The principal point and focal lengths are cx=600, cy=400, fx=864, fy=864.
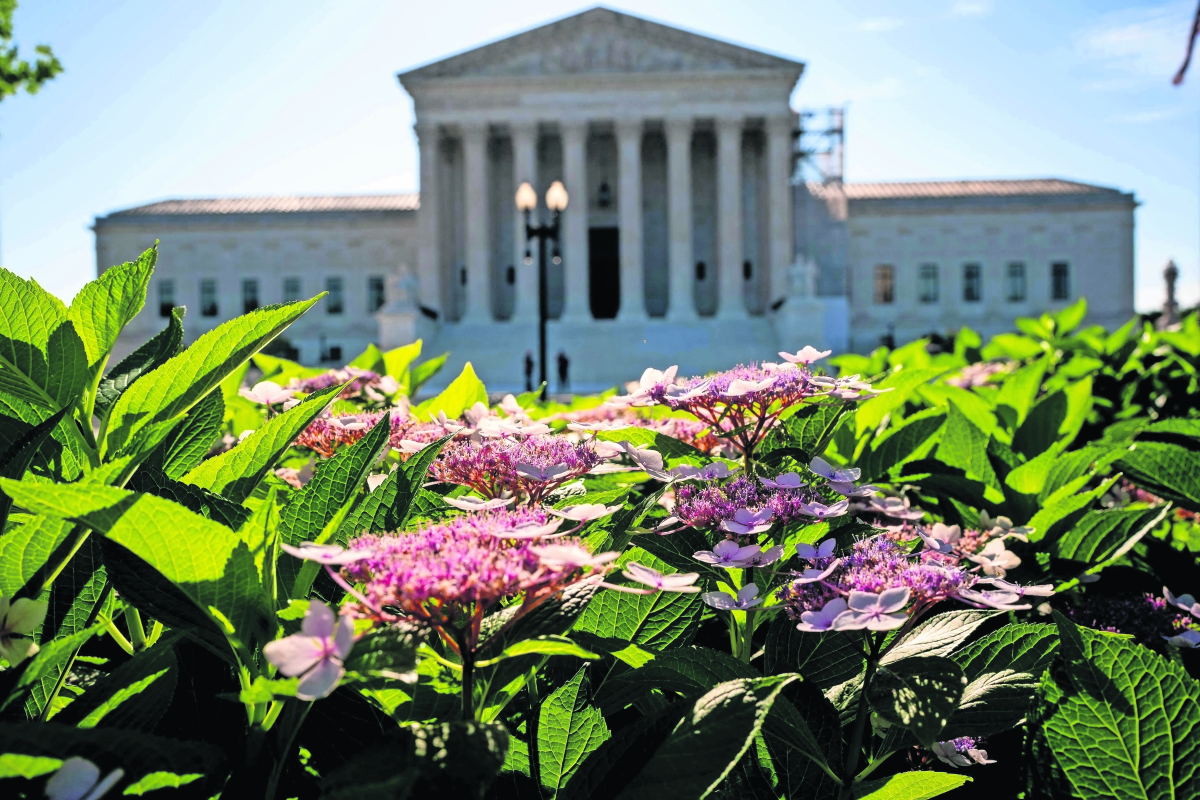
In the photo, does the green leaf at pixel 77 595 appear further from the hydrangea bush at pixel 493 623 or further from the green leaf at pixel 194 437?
the green leaf at pixel 194 437

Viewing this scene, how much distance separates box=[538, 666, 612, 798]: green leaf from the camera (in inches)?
40.6

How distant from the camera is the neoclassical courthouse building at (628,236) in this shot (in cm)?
3350

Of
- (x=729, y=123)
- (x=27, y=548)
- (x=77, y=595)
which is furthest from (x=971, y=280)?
(x=27, y=548)

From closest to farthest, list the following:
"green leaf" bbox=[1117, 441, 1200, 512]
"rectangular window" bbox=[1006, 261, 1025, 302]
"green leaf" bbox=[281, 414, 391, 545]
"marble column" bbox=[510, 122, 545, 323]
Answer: "green leaf" bbox=[281, 414, 391, 545] → "green leaf" bbox=[1117, 441, 1200, 512] → "marble column" bbox=[510, 122, 545, 323] → "rectangular window" bbox=[1006, 261, 1025, 302]

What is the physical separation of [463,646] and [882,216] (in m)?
42.3

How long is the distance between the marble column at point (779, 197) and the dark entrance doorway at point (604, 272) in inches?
263

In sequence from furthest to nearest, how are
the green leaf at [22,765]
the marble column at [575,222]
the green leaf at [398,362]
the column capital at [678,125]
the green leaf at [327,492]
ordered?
1. the column capital at [678,125]
2. the marble column at [575,222]
3. the green leaf at [398,362]
4. the green leaf at [327,492]
5. the green leaf at [22,765]

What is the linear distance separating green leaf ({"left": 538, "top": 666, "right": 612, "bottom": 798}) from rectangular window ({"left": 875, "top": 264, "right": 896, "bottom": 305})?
41517 millimetres

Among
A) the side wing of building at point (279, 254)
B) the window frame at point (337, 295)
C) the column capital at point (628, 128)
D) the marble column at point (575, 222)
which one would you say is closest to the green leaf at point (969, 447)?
the marble column at point (575, 222)

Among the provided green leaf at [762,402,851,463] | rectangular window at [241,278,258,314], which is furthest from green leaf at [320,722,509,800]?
rectangular window at [241,278,258,314]

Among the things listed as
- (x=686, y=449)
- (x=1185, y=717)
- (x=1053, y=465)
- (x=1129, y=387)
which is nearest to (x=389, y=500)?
(x=686, y=449)

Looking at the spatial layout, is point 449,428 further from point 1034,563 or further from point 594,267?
point 594,267

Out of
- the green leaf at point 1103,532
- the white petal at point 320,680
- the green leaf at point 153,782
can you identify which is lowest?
the green leaf at point 1103,532

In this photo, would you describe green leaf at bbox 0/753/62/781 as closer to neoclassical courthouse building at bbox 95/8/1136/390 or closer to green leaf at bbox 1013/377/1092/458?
green leaf at bbox 1013/377/1092/458
